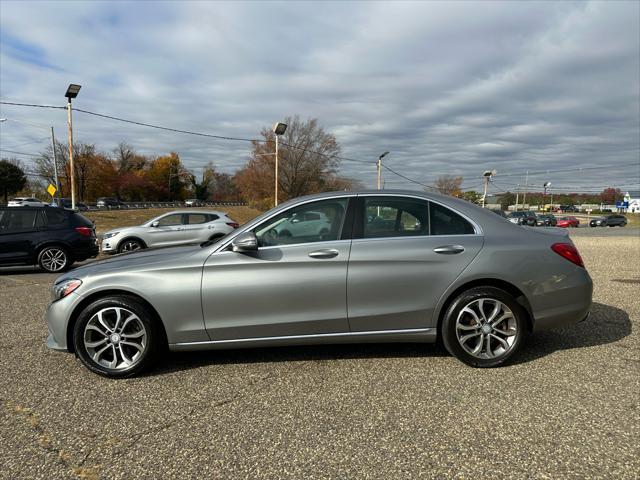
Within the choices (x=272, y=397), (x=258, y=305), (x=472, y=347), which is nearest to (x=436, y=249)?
(x=472, y=347)

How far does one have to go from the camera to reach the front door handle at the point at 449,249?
3.60m

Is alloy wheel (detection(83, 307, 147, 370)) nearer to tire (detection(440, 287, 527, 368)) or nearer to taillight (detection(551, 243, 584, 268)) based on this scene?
tire (detection(440, 287, 527, 368))

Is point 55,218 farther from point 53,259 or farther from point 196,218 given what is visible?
point 196,218

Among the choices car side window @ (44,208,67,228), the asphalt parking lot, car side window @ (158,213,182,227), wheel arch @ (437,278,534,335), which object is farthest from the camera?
car side window @ (158,213,182,227)

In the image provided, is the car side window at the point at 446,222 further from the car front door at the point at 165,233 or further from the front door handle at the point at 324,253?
the car front door at the point at 165,233

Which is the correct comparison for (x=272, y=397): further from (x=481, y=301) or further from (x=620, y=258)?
(x=620, y=258)

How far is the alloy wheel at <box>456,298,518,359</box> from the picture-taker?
3.59 meters

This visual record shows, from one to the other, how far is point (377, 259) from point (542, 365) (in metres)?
1.72

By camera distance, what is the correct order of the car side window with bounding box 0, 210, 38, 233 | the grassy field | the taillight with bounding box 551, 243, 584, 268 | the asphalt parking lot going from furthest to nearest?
the grassy field, the car side window with bounding box 0, 210, 38, 233, the taillight with bounding box 551, 243, 584, 268, the asphalt parking lot

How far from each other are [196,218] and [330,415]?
10880 millimetres

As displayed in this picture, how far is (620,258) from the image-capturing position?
1118 centimetres

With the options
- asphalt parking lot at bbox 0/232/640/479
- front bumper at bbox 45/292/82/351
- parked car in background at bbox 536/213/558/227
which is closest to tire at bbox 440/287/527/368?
asphalt parking lot at bbox 0/232/640/479

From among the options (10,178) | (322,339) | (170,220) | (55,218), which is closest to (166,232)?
(170,220)

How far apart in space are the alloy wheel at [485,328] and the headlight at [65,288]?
323 cm
